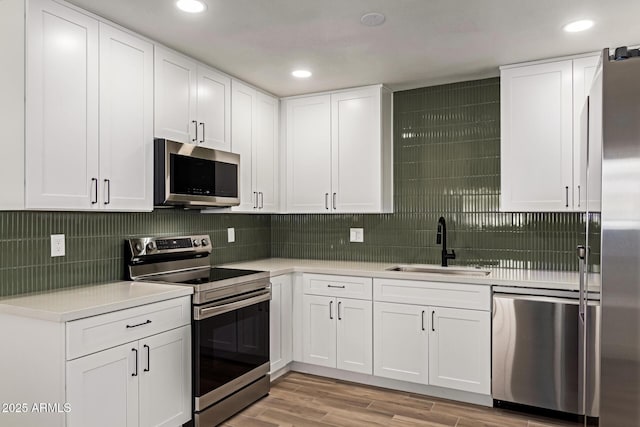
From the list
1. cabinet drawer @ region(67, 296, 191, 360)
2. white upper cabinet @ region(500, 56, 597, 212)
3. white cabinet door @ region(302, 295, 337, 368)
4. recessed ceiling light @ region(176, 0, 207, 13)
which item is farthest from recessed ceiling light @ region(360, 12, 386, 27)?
white cabinet door @ region(302, 295, 337, 368)

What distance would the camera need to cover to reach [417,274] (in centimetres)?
317

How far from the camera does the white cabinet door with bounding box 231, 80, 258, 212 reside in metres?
3.47

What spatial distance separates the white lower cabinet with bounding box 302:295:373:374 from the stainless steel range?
45cm

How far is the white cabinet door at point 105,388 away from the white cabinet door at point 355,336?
1.60 metres

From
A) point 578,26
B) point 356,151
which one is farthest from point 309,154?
point 578,26

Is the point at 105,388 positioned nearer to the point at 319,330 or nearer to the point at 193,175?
the point at 193,175

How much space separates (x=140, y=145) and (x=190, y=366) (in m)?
1.33

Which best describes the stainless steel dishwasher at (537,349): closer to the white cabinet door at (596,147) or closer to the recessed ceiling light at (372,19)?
the white cabinet door at (596,147)

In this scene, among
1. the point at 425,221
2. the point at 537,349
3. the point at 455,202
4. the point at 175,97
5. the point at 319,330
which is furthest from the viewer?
the point at 425,221

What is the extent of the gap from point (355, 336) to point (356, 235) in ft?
3.26

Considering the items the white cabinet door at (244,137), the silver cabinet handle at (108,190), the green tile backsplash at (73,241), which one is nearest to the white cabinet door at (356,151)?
the white cabinet door at (244,137)

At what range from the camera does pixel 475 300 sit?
2994 millimetres

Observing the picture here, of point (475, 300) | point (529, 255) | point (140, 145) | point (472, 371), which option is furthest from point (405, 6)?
point (472, 371)

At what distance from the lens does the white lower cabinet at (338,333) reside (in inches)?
132
